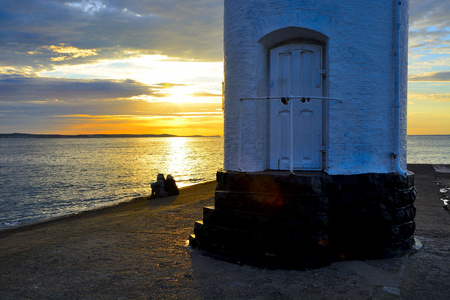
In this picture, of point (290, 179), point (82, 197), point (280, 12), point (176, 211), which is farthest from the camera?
point (82, 197)

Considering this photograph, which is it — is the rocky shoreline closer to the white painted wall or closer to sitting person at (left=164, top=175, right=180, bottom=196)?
the white painted wall

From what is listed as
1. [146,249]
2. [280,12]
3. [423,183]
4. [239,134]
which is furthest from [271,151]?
[423,183]

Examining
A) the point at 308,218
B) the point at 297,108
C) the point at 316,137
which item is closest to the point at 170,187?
the point at 297,108

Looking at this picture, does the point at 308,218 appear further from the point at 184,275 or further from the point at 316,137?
the point at 184,275

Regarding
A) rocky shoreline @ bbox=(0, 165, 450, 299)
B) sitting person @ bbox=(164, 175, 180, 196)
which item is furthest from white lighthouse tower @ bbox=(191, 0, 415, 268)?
sitting person @ bbox=(164, 175, 180, 196)

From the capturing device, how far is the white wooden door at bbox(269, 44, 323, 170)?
676cm

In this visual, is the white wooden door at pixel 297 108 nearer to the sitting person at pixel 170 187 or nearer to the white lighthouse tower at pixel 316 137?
the white lighthouse tower at pixel 316 137

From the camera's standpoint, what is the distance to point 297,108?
270 inches

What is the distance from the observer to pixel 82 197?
947 inches

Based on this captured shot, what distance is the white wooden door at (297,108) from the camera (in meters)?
6.76

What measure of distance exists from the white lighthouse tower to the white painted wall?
0.06 feet

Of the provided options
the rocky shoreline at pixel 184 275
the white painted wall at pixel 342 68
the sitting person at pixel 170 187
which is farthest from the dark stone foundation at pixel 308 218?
the sitting person at pixel 170 187

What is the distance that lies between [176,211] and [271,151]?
5.63 metres

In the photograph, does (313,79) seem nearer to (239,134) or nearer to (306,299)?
(239,134)
